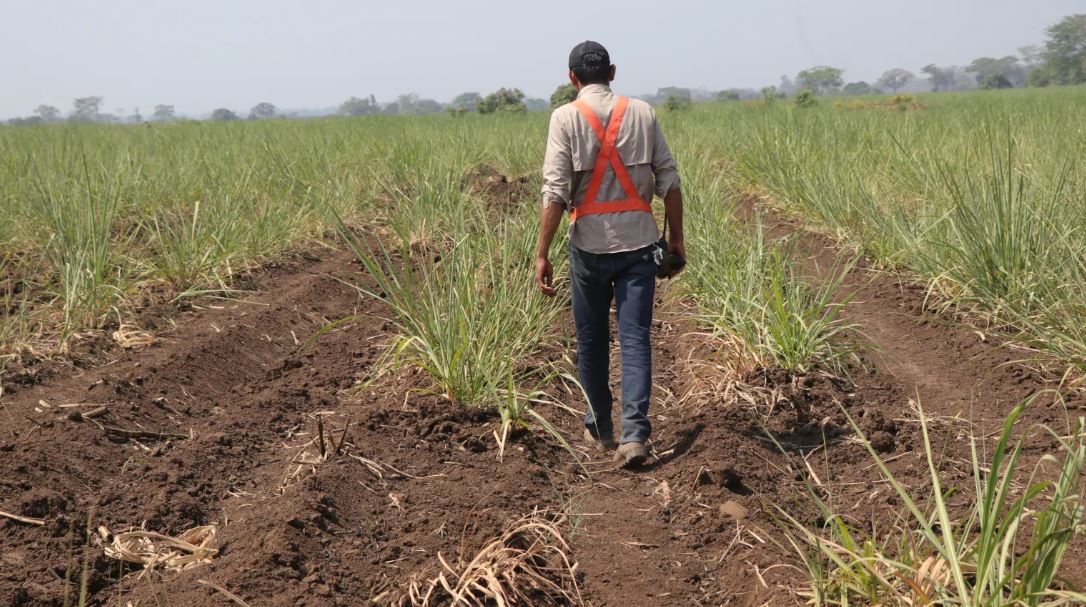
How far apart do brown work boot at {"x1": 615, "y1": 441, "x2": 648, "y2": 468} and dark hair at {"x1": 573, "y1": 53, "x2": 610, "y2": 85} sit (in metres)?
1.40

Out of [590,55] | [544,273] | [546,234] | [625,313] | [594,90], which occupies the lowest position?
[625,313]

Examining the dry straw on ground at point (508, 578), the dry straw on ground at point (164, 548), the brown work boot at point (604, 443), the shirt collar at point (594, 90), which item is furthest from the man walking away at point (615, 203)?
the dry straw on ground at point (164, 548)

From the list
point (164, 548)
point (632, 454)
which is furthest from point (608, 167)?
point (164, 548)

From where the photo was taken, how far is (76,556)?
9.59 feet

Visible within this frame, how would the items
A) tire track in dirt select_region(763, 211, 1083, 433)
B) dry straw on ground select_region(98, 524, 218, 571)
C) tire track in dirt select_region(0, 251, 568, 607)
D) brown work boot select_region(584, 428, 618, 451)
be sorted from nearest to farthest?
tire track in dirt select_region(0, 251, 568, 607) → dry straw on ground select_region(98, 524, 218, 571) → brown work boot select_region(584, 428, 618, 451) → tire track in dirt select_region(763, 211, 1083, 433)

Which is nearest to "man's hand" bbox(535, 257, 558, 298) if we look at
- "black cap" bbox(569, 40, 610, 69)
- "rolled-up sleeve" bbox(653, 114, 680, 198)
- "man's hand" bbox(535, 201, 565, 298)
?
"man's hand" bbox(535, 201, 565, 298)

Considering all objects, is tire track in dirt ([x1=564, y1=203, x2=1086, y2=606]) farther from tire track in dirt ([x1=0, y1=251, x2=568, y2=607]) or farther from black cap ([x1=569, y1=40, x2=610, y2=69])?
black cap ([x1=569, y1=40, x2=610, y2=69])

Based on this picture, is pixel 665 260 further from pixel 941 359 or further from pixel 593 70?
pixel 941 359

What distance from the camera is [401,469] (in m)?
3.64

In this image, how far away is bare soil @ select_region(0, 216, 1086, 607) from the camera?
9.32 ft

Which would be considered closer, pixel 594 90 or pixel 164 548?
pixel 164 548

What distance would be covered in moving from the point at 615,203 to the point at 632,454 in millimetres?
954

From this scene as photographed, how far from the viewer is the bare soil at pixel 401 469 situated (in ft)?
9.32

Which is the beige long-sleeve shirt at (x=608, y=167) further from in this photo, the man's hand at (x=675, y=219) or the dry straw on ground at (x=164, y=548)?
the dry straw on ground at (x=164, y=548)
